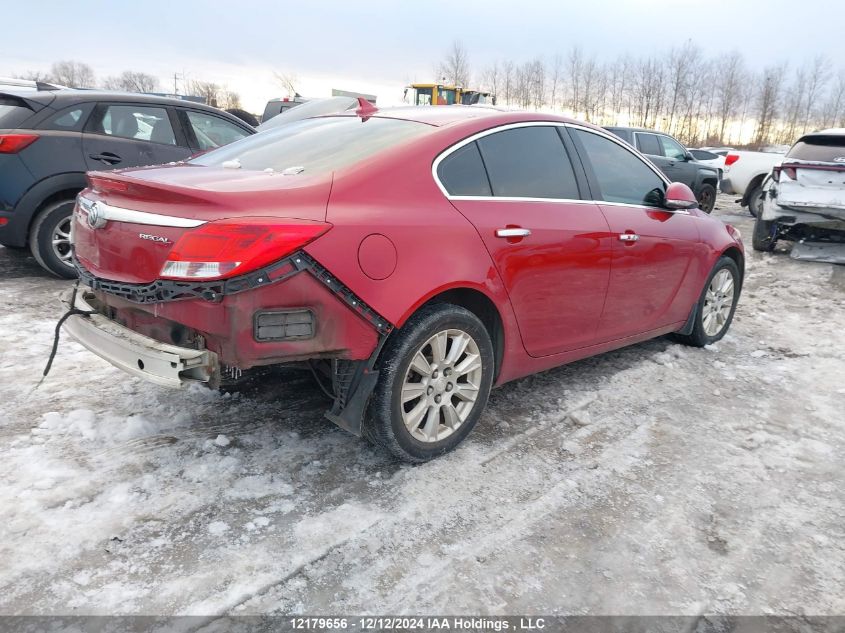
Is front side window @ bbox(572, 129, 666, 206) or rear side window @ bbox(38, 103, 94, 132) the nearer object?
front side window @ bbox(572, 129, 666, 206)

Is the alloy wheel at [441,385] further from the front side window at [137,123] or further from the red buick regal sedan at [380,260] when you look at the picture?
the front side window at [137,123]

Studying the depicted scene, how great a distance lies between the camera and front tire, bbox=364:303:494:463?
274 cm

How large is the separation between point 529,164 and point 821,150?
23.5 ft

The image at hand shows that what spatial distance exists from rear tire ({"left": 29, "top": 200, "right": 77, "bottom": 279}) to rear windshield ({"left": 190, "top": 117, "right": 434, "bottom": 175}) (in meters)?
2.91

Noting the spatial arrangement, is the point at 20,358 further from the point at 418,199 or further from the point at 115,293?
the point at 418,199

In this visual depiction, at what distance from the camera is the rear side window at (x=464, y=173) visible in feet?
9.72

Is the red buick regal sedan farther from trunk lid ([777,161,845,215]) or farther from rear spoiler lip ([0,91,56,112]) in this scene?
trunk lid ([777,161,845,215])

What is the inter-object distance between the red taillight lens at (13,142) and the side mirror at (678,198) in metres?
5.32

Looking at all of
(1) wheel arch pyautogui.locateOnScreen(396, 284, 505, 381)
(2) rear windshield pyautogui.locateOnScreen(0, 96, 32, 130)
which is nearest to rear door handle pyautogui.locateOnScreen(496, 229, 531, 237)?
(1) wheel arch pyautogui.locateOnScreen(396, 284, 505, 381)

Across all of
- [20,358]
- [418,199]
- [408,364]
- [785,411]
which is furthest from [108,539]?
[785,411]

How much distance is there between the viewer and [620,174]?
3990 millimetres

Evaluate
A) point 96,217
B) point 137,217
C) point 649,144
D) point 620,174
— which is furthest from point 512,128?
point 649,144

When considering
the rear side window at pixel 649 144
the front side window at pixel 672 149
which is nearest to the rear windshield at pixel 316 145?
the rear side window at pixel 649 144

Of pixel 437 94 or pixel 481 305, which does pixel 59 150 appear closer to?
pixel 481 305
